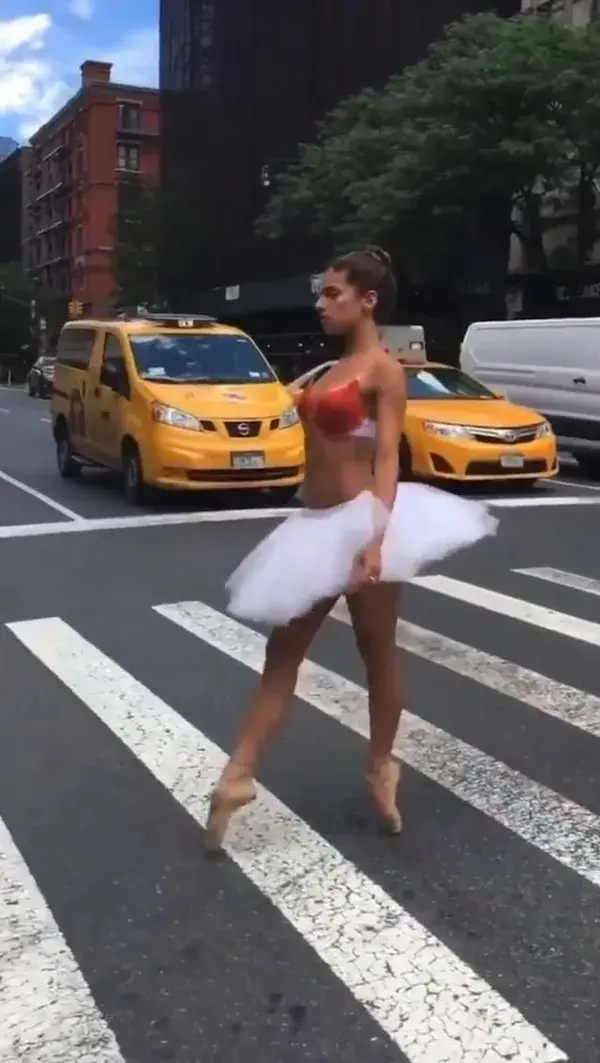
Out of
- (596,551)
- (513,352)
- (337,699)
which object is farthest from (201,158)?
(337,699)

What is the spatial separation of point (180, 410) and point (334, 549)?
385 inches

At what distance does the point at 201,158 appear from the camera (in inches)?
2515

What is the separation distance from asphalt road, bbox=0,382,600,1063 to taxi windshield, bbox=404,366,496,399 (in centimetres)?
786

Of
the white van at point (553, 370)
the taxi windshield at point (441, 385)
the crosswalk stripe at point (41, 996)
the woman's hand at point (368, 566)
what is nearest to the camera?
the crosswalk stripe at point (41, 996)

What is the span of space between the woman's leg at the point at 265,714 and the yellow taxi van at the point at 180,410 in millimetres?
8154

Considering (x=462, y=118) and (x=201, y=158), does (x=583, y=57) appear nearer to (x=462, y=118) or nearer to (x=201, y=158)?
(x=462, y=118)

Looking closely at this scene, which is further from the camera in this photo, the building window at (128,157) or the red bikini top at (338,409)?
the building window at (128,157)

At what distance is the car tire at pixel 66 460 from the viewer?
17.2 metres

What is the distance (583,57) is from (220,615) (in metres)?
23.5

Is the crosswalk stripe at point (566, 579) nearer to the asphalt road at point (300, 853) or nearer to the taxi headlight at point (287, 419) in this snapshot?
the asphalt road at point (300, 853)

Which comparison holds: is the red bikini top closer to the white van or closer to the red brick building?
the white van

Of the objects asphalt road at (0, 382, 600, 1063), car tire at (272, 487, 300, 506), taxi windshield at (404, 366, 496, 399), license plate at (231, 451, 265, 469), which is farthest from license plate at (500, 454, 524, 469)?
asphalt road at (0, 382, 600, 1063)

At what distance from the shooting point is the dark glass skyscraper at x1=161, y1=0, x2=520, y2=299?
4650cm

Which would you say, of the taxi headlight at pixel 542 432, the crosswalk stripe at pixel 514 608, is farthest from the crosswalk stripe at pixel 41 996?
the taxi headlight at pixel 542 432
